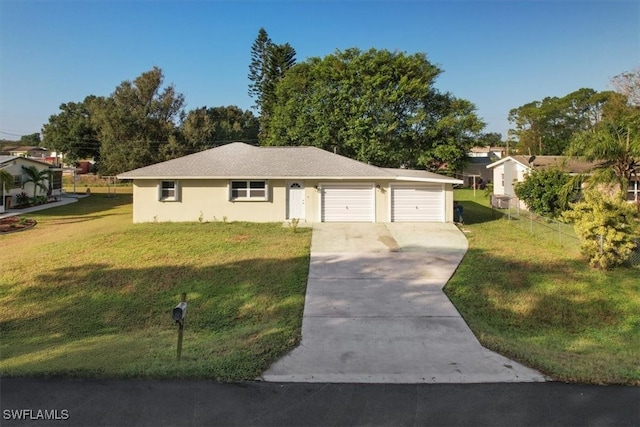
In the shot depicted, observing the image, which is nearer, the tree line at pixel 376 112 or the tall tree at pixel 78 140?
the tree line at pixel 376 112

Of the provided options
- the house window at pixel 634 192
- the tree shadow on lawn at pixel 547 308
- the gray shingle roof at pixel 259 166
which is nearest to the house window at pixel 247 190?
the gray shingle roof at pixel 259 166

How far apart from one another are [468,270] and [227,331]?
6.70 meters

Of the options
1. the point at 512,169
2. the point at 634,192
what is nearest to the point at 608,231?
the point at 634,192

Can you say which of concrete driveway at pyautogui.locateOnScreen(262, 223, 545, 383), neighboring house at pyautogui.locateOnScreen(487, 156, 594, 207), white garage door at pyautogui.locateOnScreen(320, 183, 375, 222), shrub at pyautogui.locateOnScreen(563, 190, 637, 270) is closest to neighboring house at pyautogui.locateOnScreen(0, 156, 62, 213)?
white garage door at pyautogui.locateOnScreen(320, 183, 375, 222)

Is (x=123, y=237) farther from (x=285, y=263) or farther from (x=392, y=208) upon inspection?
(x=392, y=208)

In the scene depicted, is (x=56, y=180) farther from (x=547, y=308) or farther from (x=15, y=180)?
(x=547, y=308)

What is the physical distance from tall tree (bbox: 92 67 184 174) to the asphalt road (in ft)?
144

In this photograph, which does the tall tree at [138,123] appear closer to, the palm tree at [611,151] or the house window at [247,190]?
the house window at [247,190]

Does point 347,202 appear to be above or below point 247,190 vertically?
below

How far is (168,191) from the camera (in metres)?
18.6

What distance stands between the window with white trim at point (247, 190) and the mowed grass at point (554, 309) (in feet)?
32.1

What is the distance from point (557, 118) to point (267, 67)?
44539mm

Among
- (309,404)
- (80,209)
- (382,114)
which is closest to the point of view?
(309,404)

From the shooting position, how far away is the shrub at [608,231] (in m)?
Answer: 10.6
